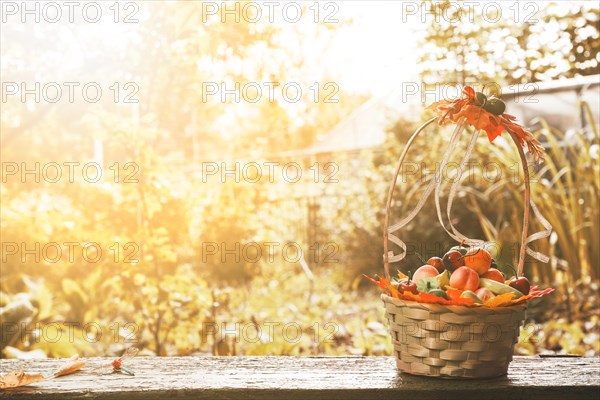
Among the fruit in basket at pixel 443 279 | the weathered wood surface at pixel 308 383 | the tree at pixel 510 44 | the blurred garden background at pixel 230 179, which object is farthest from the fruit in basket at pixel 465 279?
the tree at pixel 510 44

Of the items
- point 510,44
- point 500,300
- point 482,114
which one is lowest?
point 500,300

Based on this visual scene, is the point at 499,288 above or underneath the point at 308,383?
above

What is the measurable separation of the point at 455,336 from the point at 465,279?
0.37ft

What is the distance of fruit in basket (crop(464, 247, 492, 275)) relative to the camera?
148 cm

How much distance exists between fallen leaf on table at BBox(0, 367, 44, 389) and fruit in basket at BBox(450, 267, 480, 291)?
860mm

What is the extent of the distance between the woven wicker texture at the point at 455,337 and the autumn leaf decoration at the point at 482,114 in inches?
14.0

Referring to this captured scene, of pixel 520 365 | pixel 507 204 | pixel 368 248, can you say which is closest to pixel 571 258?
pixel 507 204

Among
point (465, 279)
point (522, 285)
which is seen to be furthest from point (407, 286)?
point (522, 285)

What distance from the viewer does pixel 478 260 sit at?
4.85 feet

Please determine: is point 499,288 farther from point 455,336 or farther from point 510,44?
point 510,44

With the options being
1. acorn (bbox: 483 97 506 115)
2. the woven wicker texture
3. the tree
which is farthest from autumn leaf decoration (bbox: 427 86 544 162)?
the tree

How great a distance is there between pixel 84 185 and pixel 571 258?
237 cm

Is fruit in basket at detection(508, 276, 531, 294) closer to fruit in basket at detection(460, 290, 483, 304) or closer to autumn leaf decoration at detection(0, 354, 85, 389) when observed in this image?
fruit in basket at detection(460, 290, 483, 304)

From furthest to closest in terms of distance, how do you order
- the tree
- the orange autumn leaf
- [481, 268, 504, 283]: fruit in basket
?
1. the tree
2. [481, 268, 504, 283]: fruit in basket
3. the orange autumn leaf
